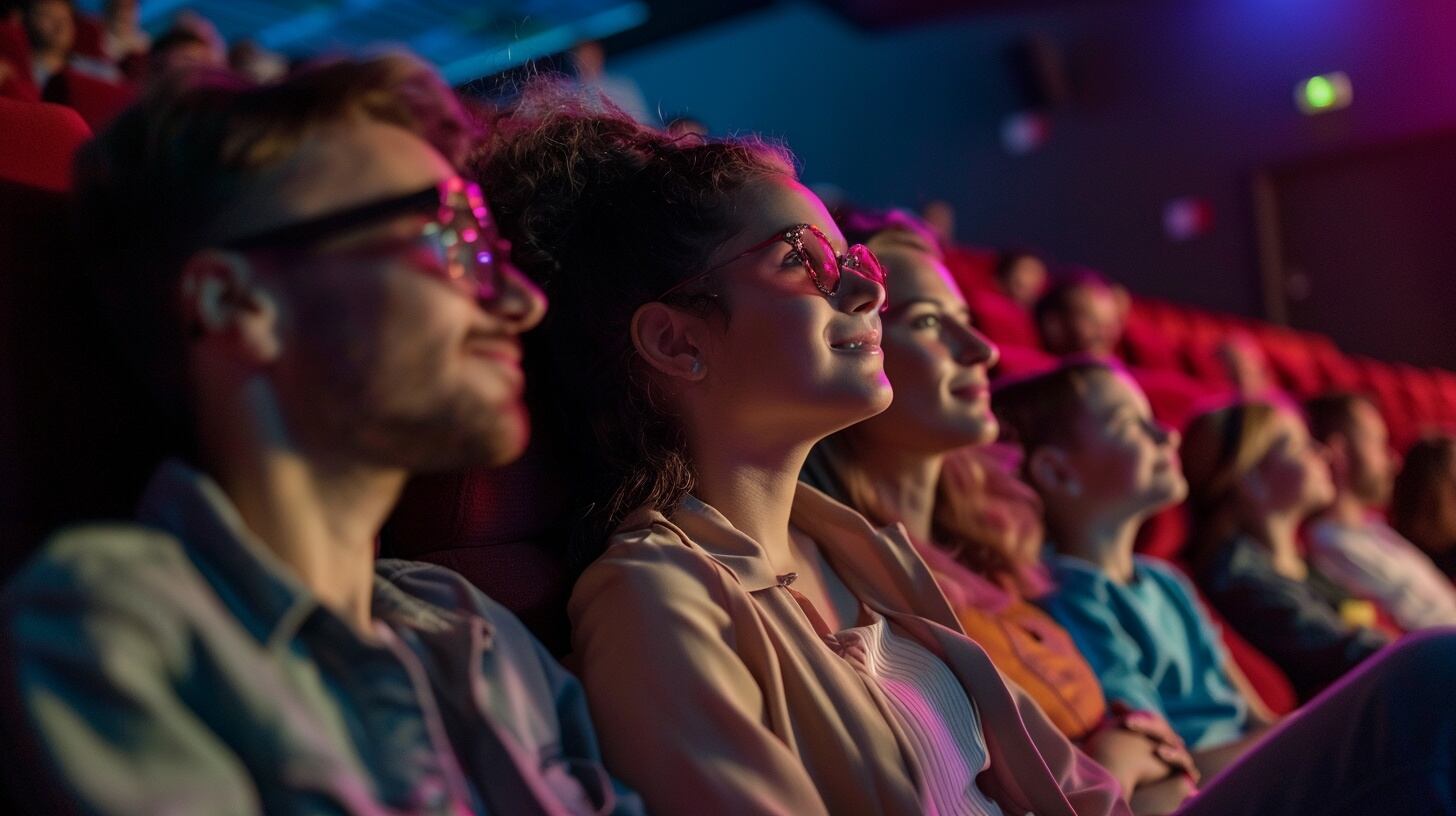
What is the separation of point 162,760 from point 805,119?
285 inches

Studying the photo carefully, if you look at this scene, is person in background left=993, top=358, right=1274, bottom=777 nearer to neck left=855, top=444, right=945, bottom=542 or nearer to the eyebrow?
neck left=855, top=444, right=945, bottom=542

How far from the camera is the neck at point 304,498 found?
0.64 metres

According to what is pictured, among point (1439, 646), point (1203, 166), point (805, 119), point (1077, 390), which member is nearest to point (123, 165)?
point (1439, 646)

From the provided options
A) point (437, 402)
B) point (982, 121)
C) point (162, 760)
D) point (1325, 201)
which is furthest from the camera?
point (982, 121)

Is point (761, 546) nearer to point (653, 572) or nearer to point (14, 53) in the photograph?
point (653, 572)

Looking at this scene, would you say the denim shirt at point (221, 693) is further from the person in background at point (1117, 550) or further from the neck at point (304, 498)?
the person in background at point (1117, 550)

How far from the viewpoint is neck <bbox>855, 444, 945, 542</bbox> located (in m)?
1.35

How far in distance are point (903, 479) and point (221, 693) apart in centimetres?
91

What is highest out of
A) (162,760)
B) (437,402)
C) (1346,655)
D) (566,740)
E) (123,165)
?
(123,165)

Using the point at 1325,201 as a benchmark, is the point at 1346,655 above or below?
below

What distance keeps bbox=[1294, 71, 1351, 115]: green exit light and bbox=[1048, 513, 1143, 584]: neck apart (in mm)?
5239

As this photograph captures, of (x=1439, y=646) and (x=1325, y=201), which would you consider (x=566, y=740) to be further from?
(x=1325, y=201)

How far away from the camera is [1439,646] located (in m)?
0.94

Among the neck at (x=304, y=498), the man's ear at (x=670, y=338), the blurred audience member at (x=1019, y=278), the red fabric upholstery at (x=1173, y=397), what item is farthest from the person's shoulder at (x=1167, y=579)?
the blurred audience member at (x=1019, y=278)
